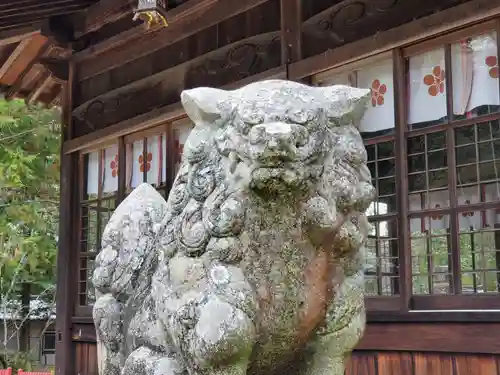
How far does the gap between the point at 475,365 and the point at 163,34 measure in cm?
401

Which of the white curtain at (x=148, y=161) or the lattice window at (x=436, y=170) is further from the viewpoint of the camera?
the white curtain at (x=148, y=161)

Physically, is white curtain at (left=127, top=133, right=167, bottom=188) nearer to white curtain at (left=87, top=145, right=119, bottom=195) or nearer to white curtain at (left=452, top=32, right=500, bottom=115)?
white curtain at (left=87, top=145, right=119, bottom=195)

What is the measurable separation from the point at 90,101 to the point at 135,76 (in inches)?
29.2

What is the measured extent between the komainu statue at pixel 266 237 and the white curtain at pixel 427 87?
2543mm

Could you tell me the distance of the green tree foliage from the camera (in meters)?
8.61

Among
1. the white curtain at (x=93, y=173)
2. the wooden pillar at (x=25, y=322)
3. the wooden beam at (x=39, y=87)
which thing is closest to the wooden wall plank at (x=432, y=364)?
the white curtain at (x=93, y=173)

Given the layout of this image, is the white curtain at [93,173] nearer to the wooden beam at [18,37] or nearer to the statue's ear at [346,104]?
the wooden beam at [18,37]

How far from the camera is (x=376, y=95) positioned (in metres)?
4.50

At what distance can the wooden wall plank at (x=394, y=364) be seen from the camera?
4094mm

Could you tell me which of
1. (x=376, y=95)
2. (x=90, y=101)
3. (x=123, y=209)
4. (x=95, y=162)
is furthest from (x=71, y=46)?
(x=123, y=209)

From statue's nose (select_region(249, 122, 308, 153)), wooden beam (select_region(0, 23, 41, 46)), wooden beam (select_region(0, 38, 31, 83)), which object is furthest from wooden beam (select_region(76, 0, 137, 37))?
statue's nose (select_region(249, 122, 308, 153))

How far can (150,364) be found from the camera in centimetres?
182

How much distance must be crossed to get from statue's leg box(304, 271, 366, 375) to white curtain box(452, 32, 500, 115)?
256 cm

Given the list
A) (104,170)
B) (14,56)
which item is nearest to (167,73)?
(104,170)
